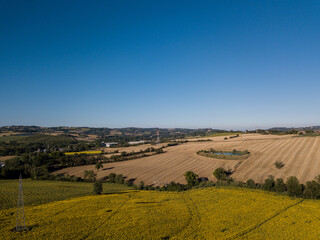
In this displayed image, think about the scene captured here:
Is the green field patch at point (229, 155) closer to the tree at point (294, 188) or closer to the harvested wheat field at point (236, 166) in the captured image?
the harvested wheat field at point (236, 166)

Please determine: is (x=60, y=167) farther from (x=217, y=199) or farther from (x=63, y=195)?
(x=217, y=199)

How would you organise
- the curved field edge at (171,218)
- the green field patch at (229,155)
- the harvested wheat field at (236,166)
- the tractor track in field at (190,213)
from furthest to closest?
1. the green field patch at (229,155)
2. the harvested wheat field at (236,166)
3. the tractor track in field at (190,213)
4. the curved field edge at (171,218)

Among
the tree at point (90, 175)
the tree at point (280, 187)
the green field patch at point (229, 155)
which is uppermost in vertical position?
the green field patch at point (229, 155)

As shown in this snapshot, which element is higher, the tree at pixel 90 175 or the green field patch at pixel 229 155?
the green field patch at pixel 229 155

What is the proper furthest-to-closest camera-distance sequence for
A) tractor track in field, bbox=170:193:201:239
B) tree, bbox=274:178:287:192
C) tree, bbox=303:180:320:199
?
tree, bbox=274:178:287:192 → tree, bbox=303:180:320:199 → tractor track in field, bbox=170:193:201:239

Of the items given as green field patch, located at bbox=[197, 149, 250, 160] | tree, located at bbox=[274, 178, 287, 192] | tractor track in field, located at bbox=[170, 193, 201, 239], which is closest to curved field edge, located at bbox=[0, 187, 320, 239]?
tractor track in field, located at bbox=[170, 193, 201, 239]

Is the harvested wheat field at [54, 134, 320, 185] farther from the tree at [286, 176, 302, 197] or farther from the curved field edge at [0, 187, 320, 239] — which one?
the curved field edge at [0, 187, 320, 239]

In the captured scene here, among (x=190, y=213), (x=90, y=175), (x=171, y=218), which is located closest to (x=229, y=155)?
→ (x=90, y=175)

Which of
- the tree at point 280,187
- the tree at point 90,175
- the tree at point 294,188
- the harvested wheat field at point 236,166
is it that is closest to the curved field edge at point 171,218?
the tree at point 294,188
